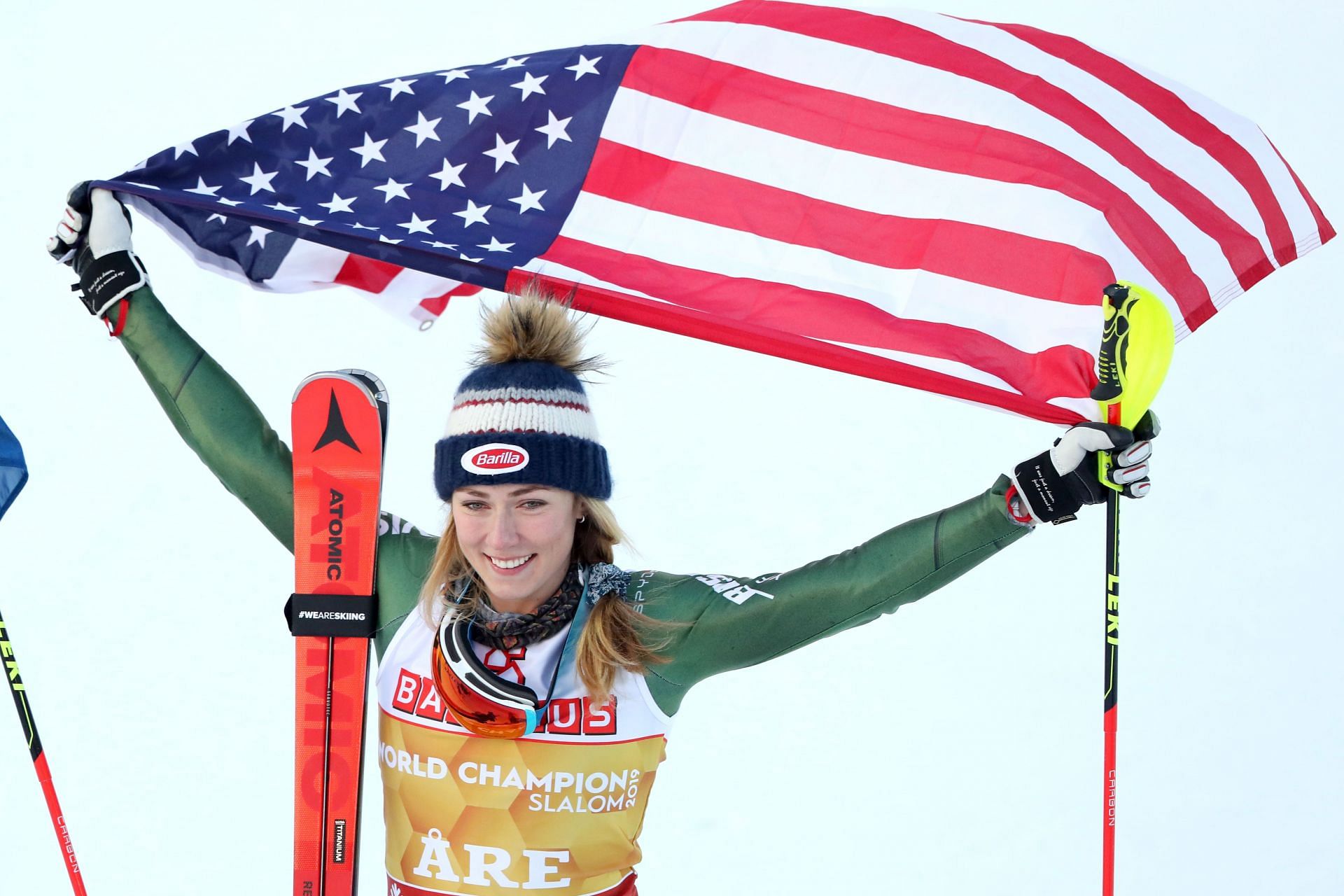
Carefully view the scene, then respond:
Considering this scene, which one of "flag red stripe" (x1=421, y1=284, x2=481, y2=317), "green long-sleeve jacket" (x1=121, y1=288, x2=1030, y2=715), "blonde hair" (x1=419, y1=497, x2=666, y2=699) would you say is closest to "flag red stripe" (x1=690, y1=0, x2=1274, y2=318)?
"green long-sleeve jacket" (x1=121, y1=288, x2=1030, y2=715)

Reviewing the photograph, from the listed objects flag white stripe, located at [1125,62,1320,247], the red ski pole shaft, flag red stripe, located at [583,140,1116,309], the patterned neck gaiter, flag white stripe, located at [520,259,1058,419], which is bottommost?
the red ski pole shaft

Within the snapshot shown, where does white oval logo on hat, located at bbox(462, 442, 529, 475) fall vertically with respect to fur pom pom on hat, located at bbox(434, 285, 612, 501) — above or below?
below

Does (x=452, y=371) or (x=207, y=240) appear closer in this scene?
(x=207, y=240)

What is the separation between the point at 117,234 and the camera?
309cm

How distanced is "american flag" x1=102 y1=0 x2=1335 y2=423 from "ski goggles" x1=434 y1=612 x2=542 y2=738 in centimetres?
77

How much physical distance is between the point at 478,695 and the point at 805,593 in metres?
0.63

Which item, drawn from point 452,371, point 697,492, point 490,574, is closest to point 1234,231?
point 490,574

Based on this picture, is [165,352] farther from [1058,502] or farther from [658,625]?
[1058,502]

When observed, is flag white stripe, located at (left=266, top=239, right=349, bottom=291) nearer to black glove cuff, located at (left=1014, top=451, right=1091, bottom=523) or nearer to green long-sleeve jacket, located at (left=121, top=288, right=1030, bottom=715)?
green long-sleeve jacket, located at (left=121, top=288, right=1030, bottom=715)

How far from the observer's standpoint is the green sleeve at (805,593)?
8.88 ft

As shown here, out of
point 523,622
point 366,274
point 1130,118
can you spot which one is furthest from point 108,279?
point 1130,118

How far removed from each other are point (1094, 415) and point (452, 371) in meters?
2.53

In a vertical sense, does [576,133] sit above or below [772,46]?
below

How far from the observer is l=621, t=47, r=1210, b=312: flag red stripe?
2.97m
